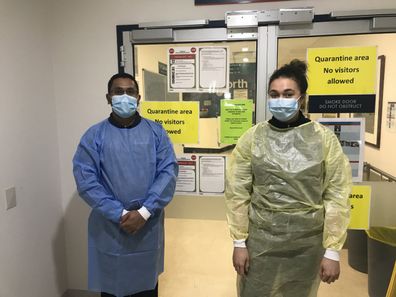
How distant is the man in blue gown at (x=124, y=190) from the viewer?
1545mm

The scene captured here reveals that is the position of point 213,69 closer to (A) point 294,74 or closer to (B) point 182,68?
(B) point 182,68

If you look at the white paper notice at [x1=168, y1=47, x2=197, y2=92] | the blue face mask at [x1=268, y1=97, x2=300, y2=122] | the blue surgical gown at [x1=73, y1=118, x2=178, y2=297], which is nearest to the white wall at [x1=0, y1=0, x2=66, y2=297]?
the blue surgical gown at [x1=73, y1=118, x2=178, y2=297]

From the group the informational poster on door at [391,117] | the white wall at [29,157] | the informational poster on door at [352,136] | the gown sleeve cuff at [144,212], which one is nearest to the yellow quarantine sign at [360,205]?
the informational poster on door at [352,136]

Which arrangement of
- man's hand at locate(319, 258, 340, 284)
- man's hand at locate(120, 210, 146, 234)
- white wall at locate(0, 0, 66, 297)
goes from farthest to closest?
white wall at locate(0, 0, 66, 297) < man's hand at locate(120, 210, 146, 234) < man's hand at locate(319, 258, 340, 284)

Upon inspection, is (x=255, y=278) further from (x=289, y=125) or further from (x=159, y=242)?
(x=289, y=125)

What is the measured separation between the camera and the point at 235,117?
74.9 inches

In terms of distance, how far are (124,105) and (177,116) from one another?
1.46ft

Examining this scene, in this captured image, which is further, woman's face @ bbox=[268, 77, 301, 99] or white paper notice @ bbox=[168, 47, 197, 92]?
white paper notice @ bbox=[168, 47, 197, 92]

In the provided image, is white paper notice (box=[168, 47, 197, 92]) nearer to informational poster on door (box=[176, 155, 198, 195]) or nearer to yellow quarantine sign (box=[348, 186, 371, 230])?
informational poster on door (box=[176, 155, 198, 195])

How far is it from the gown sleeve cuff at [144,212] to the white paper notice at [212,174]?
0.54m

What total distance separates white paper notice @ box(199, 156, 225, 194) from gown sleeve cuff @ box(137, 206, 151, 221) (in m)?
0.54

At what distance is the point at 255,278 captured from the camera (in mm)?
1419

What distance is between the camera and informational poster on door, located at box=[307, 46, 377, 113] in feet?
5.77

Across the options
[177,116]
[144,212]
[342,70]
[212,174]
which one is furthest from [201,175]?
[342,70]
